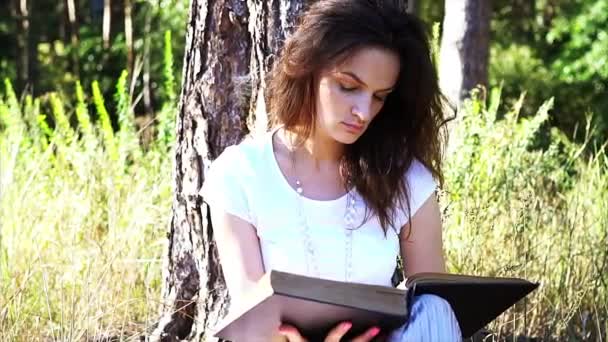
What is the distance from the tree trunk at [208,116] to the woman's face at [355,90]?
2.13 ft

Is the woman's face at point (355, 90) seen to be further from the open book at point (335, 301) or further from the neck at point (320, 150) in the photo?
the open book at point (335, 301)

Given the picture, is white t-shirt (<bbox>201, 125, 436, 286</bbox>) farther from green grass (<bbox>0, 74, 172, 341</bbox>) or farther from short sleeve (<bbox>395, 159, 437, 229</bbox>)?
green grass (<bbox>0, 74, 172, 341</bbox>)

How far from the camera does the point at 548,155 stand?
493 centimetres

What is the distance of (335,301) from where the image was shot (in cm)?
231

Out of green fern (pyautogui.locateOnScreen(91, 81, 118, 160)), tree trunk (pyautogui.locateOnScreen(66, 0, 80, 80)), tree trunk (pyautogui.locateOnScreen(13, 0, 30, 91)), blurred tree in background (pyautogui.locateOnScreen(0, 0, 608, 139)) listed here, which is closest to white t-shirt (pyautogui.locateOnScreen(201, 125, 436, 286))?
green fern (pyautogui.locateOnScreen(91, 81, 118, 160))

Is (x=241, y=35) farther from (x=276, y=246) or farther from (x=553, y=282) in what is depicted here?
(x=553, y=282)

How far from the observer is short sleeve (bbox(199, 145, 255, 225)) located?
9.00 ft

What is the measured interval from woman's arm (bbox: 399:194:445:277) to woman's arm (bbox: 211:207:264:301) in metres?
0.38

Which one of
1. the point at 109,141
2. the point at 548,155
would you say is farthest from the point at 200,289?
the point at 548,155

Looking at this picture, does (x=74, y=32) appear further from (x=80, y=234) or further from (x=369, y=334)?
(x=369, y=334)

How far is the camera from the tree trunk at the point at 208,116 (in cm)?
335

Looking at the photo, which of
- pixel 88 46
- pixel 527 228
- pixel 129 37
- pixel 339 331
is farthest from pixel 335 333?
pixel 88 46

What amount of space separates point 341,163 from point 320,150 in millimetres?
61

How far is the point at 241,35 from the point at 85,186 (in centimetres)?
128
